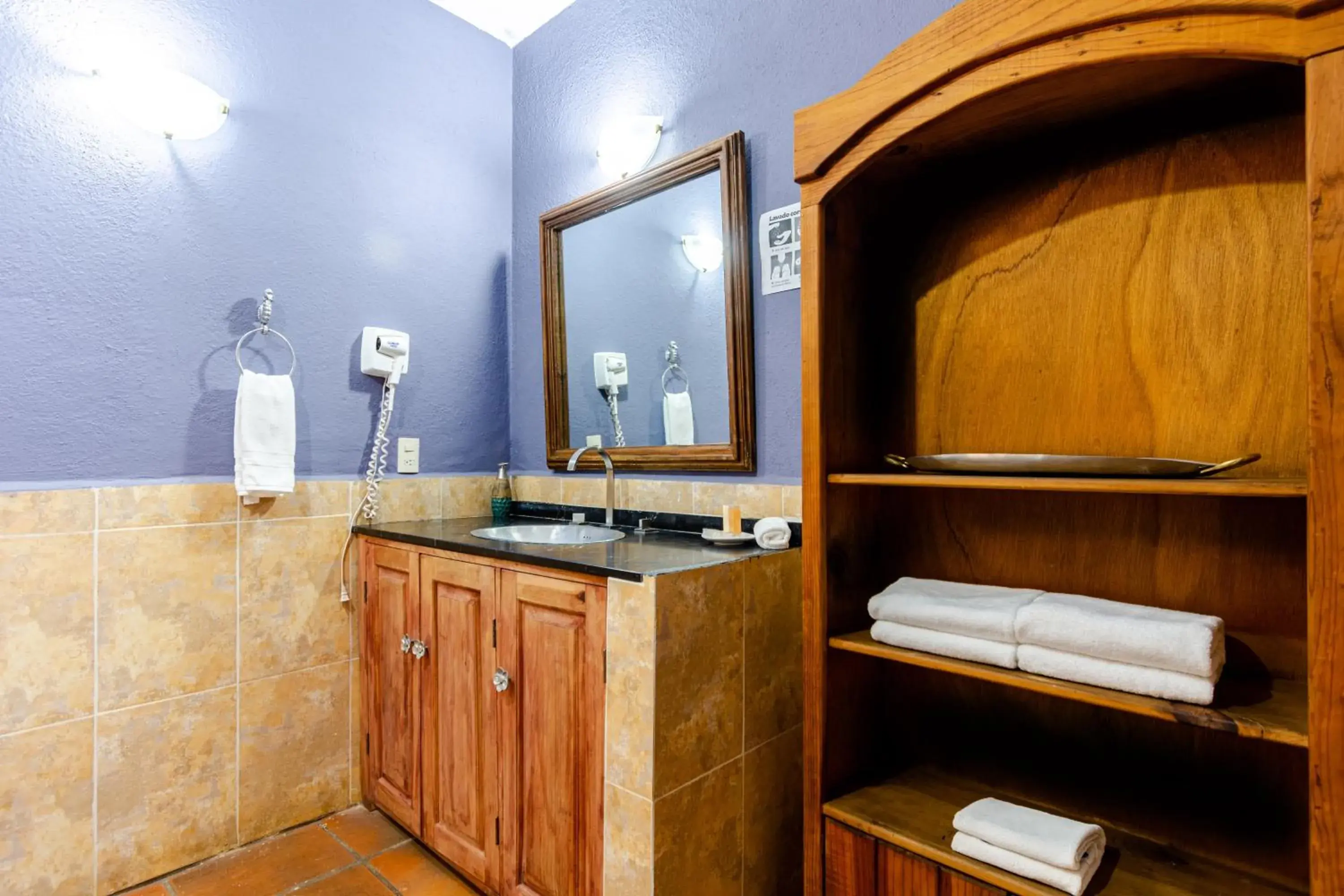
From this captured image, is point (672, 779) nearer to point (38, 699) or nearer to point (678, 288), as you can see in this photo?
point (678, 288)

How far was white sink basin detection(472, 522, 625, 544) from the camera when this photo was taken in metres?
1.98

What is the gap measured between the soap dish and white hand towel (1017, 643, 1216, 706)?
26.6 inches

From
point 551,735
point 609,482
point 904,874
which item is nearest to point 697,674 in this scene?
point 551,735

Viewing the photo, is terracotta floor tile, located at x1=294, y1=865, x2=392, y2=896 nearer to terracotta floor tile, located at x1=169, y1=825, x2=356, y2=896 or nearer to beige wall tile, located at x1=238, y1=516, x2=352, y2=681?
terracotta floor tile, located at x1=169, y1=825, x2=356, y2=896

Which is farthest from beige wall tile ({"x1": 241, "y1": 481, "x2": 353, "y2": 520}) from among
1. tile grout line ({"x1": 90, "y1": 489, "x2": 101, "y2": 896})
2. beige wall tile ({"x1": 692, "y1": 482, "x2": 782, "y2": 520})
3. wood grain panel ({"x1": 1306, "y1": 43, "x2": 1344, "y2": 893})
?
wood grain panel ({"x1": 1306, "y1": 43, "x2": 1344, "y2": 893})

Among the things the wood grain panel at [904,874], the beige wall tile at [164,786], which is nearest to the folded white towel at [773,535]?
the wood grain panel at [904,874]

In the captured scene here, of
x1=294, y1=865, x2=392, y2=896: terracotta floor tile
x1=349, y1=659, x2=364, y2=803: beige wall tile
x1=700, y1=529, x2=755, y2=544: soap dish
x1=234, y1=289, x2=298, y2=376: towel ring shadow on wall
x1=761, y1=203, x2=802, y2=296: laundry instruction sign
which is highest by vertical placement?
x1=761, y1=203, x2=802, y2=296: laundry instruction sign

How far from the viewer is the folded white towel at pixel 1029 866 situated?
959 millimetres

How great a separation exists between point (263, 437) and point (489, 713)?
96cm

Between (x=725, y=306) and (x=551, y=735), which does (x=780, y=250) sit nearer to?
(x=725, y=306)

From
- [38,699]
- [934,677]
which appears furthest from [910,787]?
[38,699]

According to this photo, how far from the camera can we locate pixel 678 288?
1915 mm

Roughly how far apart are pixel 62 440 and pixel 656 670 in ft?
5.08

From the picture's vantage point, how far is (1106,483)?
96 cm
